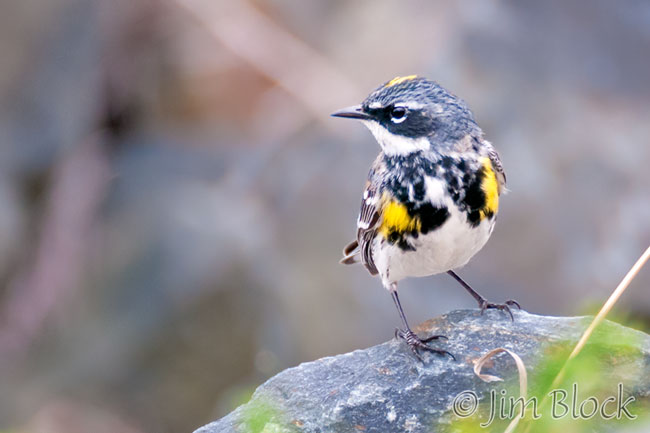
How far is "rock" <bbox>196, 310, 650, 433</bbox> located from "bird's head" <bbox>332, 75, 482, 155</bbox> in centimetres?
86

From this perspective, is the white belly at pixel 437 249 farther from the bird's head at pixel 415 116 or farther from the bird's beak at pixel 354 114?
the bird's beak at pixel 354 114

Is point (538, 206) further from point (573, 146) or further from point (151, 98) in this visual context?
point (151, 98)

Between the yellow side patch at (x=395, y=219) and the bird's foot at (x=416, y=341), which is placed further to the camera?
the yellow side patch at (x=395, y=219)

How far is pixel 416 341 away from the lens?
3953 millimetres

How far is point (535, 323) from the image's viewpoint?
13.0ft

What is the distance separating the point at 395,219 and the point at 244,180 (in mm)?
4619

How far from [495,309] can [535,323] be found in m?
0.37

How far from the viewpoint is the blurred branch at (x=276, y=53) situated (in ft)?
27.9

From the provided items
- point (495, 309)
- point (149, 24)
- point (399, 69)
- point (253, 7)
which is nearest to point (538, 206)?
point (399, 69)

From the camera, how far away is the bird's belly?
400 cm
